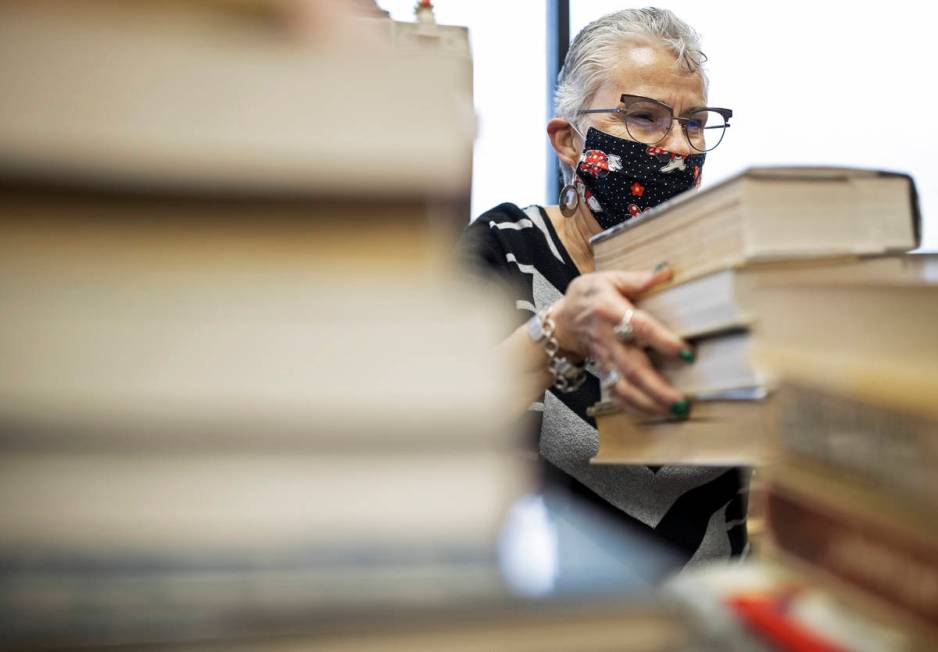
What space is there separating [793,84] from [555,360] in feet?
6.93

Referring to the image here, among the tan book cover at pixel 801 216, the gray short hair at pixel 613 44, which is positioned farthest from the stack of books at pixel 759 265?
the gray short hair at pixel 613 44

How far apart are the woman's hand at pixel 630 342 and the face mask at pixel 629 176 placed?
46 cm

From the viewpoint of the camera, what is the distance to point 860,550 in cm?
33

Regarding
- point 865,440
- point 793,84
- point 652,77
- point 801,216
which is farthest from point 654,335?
point 793,84

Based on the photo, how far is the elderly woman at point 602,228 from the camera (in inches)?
43.6

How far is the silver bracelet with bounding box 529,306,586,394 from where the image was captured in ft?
Answer: 3.10

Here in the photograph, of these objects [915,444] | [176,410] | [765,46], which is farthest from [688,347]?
[765,46]

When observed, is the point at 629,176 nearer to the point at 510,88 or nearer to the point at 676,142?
the point at 676,142

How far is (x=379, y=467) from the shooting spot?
30 centimetres

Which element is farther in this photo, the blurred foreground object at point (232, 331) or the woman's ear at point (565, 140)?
the woman's ear at point (565, 140)

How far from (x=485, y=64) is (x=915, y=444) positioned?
2.46m

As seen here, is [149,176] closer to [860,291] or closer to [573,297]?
[860,291]

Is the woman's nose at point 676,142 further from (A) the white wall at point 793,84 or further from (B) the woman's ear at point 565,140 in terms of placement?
(A) the white wall at point 793,84

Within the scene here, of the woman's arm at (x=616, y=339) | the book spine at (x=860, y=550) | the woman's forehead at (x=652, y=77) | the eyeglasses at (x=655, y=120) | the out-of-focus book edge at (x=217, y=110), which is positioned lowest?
the book spine at (x=860, y=550)
